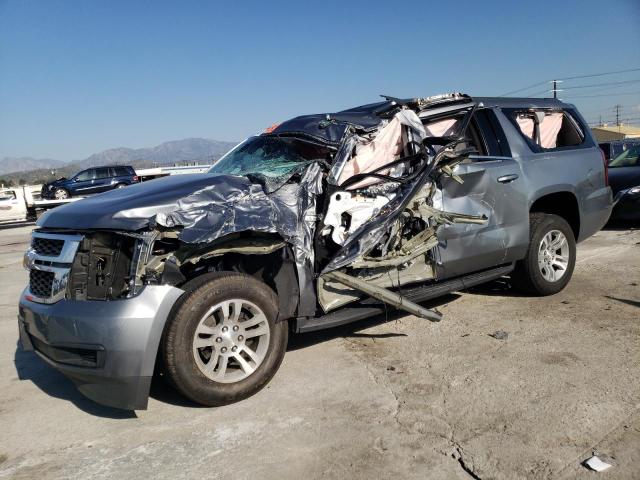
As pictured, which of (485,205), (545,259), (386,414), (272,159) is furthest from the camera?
(545,259)

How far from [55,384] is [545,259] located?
4.75m

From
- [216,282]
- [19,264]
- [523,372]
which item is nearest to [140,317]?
[216,282]

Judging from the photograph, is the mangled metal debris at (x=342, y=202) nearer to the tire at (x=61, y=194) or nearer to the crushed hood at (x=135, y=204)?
the crushed hood at (x=135, y=204)

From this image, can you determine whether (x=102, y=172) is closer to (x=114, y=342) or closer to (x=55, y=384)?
(x=55, y=384)

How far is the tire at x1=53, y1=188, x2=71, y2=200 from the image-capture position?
77.6 feet

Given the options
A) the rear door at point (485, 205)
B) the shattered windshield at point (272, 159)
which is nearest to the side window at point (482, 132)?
the rear door at point (485, 205)

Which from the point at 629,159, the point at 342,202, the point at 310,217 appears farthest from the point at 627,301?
the point at 629,159

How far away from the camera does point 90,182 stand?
2505 centimetres

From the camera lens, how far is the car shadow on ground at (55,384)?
3.50 meters

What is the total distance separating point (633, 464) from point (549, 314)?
2508 mm

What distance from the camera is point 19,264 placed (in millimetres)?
9727

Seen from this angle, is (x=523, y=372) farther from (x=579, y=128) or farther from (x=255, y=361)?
(x=579, y=128)

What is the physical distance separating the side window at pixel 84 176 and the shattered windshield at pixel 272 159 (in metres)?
22.8

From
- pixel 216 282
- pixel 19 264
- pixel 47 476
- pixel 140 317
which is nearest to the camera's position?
pixel 47 476
